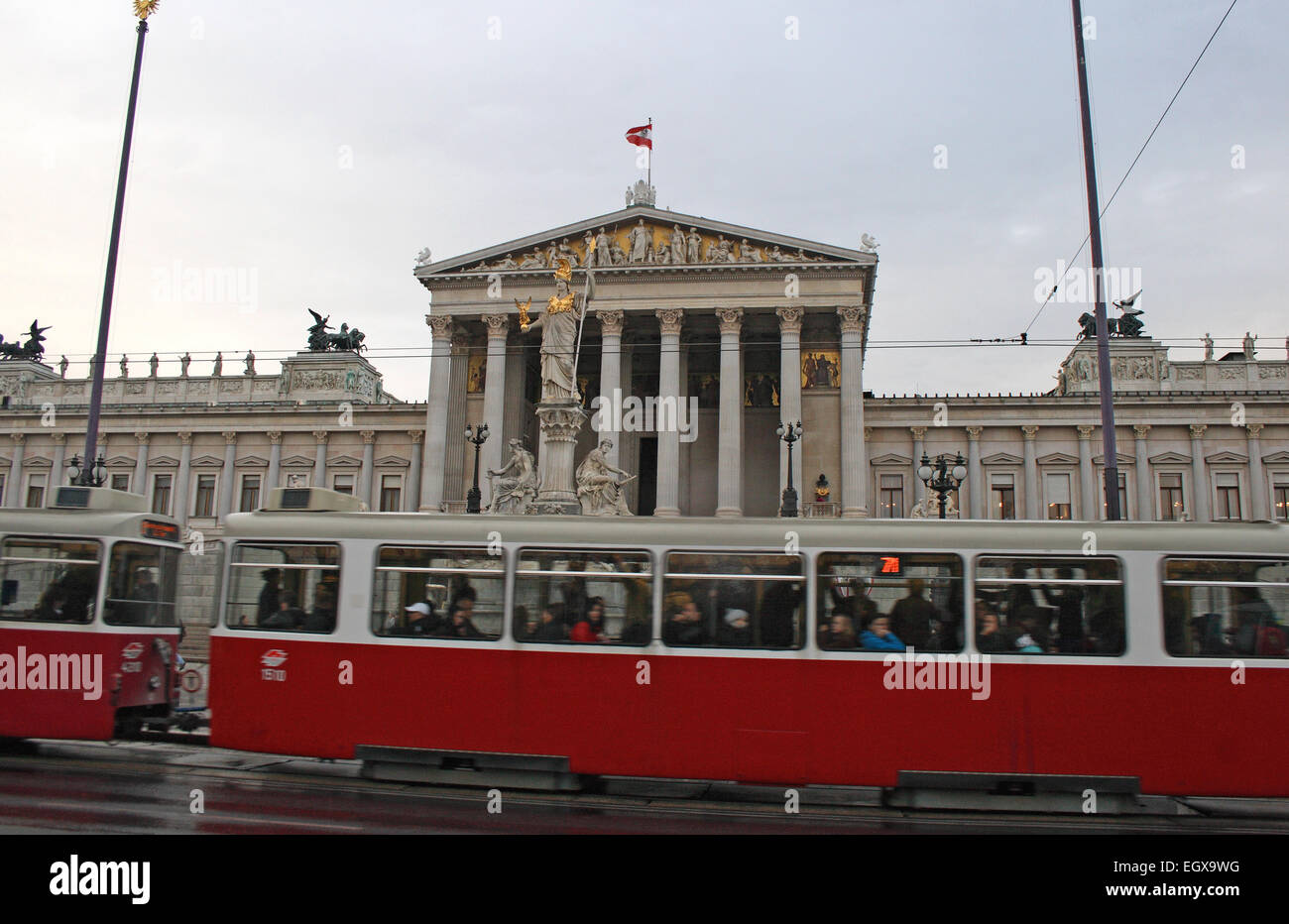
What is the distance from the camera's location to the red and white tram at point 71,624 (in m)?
11.1

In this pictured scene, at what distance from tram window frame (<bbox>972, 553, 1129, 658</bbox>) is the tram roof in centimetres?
13

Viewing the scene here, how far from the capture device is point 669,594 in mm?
9422

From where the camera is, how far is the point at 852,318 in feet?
151

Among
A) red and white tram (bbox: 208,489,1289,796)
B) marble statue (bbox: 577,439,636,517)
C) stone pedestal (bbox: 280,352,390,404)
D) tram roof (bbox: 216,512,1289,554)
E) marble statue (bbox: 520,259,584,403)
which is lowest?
red and white tram (bbox: 208,489,1289,796)

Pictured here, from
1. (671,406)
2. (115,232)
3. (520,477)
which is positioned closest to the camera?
(115,232)

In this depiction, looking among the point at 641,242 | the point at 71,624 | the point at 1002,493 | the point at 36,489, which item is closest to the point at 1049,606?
the point at 71,624

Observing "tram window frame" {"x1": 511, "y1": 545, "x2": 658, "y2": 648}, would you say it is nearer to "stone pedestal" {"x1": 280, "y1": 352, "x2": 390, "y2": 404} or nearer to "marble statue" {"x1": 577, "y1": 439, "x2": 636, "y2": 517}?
"marble statue" {"x1": 577, "y1": 439, "x2": 636, "y2": 517}

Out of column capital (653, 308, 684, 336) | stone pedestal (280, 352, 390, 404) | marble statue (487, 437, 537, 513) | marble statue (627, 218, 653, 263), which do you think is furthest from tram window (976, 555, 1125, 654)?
stone pedestal (280, 352, 390, 404)

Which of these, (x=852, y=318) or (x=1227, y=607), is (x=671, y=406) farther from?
(x=1227, y=607)

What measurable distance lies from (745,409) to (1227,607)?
42993mm

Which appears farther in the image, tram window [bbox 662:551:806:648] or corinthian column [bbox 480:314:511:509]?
corinthian column [bbox 480:314:511:509]

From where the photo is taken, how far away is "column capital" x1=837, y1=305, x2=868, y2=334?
46.0 m
